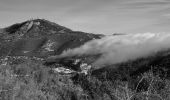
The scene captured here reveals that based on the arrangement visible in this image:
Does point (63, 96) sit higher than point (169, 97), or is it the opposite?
point (169, 97)

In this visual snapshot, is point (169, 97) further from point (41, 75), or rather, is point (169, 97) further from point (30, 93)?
point (41, 75)

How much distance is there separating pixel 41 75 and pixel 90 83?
130 inches

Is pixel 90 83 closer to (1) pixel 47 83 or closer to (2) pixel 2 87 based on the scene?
(1) pixel 47 83

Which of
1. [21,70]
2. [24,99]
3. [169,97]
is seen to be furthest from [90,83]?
[169,97]

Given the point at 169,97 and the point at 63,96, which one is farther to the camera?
the point at 63,96

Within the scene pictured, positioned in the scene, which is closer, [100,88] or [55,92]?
[55,92]

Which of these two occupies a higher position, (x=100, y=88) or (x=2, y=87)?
(x=2, y=87)

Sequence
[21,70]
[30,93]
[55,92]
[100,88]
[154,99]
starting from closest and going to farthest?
[154,99], [30,93], [55,92], [100,88], [21,70]

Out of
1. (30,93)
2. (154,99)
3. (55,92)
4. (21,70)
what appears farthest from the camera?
(21,70)

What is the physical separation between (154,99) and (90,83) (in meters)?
10.5

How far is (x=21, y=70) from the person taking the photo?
65.9 ft

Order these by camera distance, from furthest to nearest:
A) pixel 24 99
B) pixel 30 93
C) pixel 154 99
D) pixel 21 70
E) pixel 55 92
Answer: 1. pixel 21 70
2. pixel 55 92
3. pixel 30 93
4. pixel 24 99
5. pixel 154 99

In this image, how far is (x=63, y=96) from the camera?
15.8 meters

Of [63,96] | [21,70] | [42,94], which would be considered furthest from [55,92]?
[21,70]
